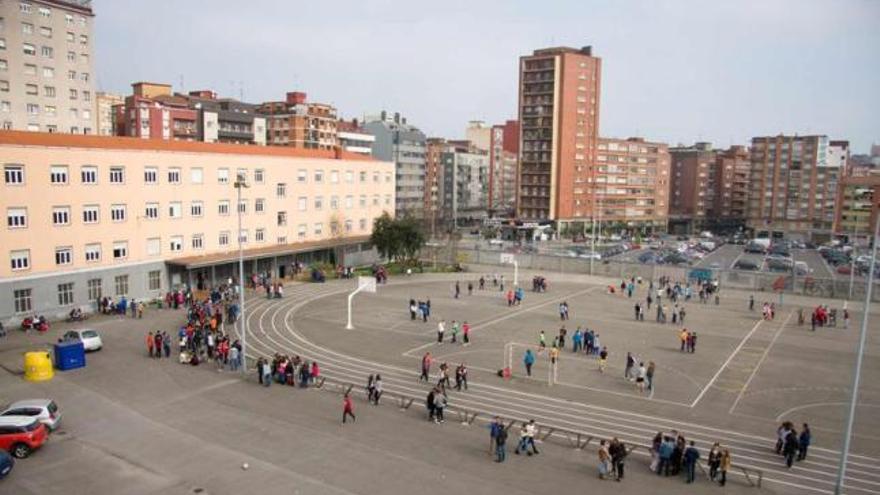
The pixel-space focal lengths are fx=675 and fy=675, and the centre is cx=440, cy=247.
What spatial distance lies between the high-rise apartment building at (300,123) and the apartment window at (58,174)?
66895 mm

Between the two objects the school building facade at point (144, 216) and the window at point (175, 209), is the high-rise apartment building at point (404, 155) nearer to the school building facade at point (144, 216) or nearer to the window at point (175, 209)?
the school building facade at point (144, 216)

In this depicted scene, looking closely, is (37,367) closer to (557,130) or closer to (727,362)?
(727,362)

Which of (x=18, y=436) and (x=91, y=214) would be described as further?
(x=91, y=214)

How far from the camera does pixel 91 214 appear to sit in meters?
43.8

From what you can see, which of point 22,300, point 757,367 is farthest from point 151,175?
point 757,367

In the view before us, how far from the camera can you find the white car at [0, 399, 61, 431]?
22.0 m

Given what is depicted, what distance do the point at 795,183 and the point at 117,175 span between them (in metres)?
124

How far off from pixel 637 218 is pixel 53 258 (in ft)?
364

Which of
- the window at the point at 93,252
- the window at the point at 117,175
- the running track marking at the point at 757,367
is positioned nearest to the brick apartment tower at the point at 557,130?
the running track marking at the point at 757,367

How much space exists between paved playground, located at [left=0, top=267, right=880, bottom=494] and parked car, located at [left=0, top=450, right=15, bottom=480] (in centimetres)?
41

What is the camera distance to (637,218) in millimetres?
132875

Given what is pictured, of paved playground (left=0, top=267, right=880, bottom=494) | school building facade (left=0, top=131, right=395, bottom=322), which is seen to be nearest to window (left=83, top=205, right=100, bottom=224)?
school building facade (left=0, top=131, right=395, bottom=322)

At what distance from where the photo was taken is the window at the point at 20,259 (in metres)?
39.7

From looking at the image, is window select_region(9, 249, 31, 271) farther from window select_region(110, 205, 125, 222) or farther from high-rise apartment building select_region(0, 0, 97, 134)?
high-rise apartment building select_region(0, 0, 97, 134)
